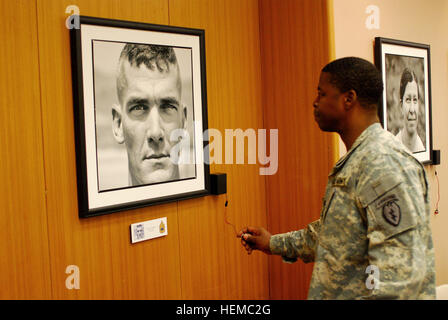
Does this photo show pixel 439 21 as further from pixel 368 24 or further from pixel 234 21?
pixel 234 21

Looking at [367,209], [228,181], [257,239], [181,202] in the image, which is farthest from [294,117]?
[367,209]

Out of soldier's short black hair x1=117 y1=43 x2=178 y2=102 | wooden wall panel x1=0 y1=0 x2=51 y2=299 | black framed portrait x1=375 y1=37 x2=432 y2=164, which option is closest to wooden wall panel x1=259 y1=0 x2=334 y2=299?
black framed portrait x1=375 y1=37 x2=432 y2=164

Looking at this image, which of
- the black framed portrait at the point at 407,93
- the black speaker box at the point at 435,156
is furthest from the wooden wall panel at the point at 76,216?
the black speaker box at the point at 435,156

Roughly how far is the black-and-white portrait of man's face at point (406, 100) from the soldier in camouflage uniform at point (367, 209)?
169cm

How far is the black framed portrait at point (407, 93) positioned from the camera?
3086mm

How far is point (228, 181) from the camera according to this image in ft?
8.87

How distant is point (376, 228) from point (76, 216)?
1.37 m

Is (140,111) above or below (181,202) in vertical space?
above

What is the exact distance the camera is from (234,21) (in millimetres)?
2730

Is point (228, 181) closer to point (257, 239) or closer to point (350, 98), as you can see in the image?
point (257, 239)

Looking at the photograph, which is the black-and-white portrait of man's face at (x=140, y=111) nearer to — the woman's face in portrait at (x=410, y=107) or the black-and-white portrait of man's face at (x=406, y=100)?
the black-and-white portrait of man's face at (x=406, y=100)

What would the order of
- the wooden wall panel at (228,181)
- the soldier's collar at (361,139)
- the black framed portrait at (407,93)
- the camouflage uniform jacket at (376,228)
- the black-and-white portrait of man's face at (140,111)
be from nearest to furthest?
the camouflage uniform jacket at (376,228)
the soldier's collar at (361,139)
the black-and-white portrait of man's face at (140,111)
the wooden wall panel at (228,181)
the black framed portrait at (407,93)

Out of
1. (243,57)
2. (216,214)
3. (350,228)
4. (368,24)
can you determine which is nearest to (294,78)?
(243,57)

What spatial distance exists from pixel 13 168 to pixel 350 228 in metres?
1.40
